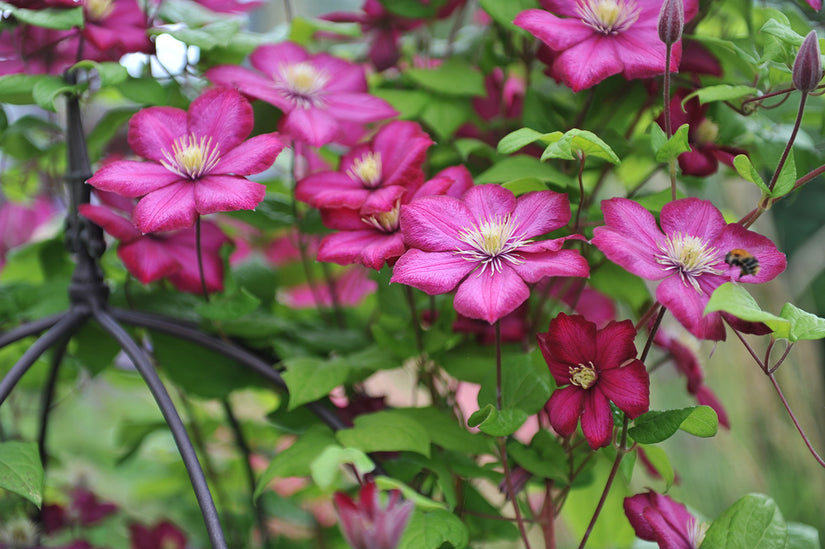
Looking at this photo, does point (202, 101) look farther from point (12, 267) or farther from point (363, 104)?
point (12, 267)

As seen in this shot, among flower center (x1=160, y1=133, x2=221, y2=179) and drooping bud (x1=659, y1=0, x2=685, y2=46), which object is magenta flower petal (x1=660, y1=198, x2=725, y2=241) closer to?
drooping bud (x1=659, y1=0, x2=685, y2=46)

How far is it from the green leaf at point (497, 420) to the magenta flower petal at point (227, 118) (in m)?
0.25

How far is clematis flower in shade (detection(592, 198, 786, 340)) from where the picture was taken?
0.38m

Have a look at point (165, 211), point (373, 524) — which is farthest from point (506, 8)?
point (373, 524)

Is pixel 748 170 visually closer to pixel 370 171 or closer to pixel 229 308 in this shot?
pixel 370 171

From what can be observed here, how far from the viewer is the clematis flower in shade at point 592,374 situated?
42 cm

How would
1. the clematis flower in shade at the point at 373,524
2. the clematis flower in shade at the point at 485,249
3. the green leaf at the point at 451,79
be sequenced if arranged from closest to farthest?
the clematis flower in shade at the point at 373,524
the clematis flower in shade at the point at 485,249
the green leaf at the point at 451,79

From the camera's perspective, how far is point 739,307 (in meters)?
0.34

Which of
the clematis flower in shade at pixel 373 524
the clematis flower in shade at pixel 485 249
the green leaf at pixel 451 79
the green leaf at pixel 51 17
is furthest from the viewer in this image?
the green leaf at pixel 451 79

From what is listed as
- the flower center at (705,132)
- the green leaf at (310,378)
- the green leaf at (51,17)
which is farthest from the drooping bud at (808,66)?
the green leaf at (51,17)

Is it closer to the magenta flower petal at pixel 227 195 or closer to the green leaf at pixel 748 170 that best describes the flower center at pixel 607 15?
the green leaf at pixel 748 170

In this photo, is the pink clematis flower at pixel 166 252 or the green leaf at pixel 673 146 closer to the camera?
the green leaf at pixel 673 146

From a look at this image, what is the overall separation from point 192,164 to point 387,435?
22 cm

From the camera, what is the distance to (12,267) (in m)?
0.77
